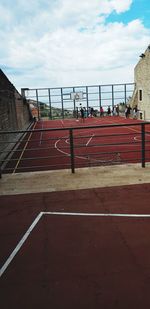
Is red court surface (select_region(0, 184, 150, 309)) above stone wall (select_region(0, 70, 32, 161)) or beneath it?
beneath

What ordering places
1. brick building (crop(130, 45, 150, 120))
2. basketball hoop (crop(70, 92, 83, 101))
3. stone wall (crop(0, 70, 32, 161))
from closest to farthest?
1. stone wall (crop(0, 70, 32, 161))
2. brick building (crop(130, 45, 150, 120))
3. basketball hoop (crop(70, 92, 83, 101))

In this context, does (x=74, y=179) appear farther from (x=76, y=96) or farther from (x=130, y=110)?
(x=76, y=96)

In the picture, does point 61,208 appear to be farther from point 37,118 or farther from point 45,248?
point 37,118

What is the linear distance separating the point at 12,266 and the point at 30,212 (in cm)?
172

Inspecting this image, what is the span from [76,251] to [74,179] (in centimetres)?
333

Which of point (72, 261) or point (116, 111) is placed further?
point (116, 111)

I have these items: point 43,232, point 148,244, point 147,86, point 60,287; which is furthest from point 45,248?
point 147,86

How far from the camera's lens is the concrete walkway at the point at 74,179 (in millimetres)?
6840

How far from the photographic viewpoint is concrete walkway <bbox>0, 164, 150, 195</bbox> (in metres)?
6.84

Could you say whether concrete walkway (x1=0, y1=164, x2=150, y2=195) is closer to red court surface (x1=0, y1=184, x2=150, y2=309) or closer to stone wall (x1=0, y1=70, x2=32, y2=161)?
red court surface (x1=0, y1=184, x2=150, y2=309)

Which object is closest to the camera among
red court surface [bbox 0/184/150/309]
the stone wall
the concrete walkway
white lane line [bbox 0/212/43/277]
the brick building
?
red court surface [bbox 0/184/150/309]

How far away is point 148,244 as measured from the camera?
4.19 m

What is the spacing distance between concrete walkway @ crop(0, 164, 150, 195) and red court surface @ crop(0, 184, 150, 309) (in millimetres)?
580

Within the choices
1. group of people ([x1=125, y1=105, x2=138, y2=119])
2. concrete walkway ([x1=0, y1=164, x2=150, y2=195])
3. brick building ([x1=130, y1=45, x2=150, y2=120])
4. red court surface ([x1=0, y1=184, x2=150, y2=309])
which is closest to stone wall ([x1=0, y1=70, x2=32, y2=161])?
concrete walkway ([x1=0, y1=164, x2=150, y2=195])
